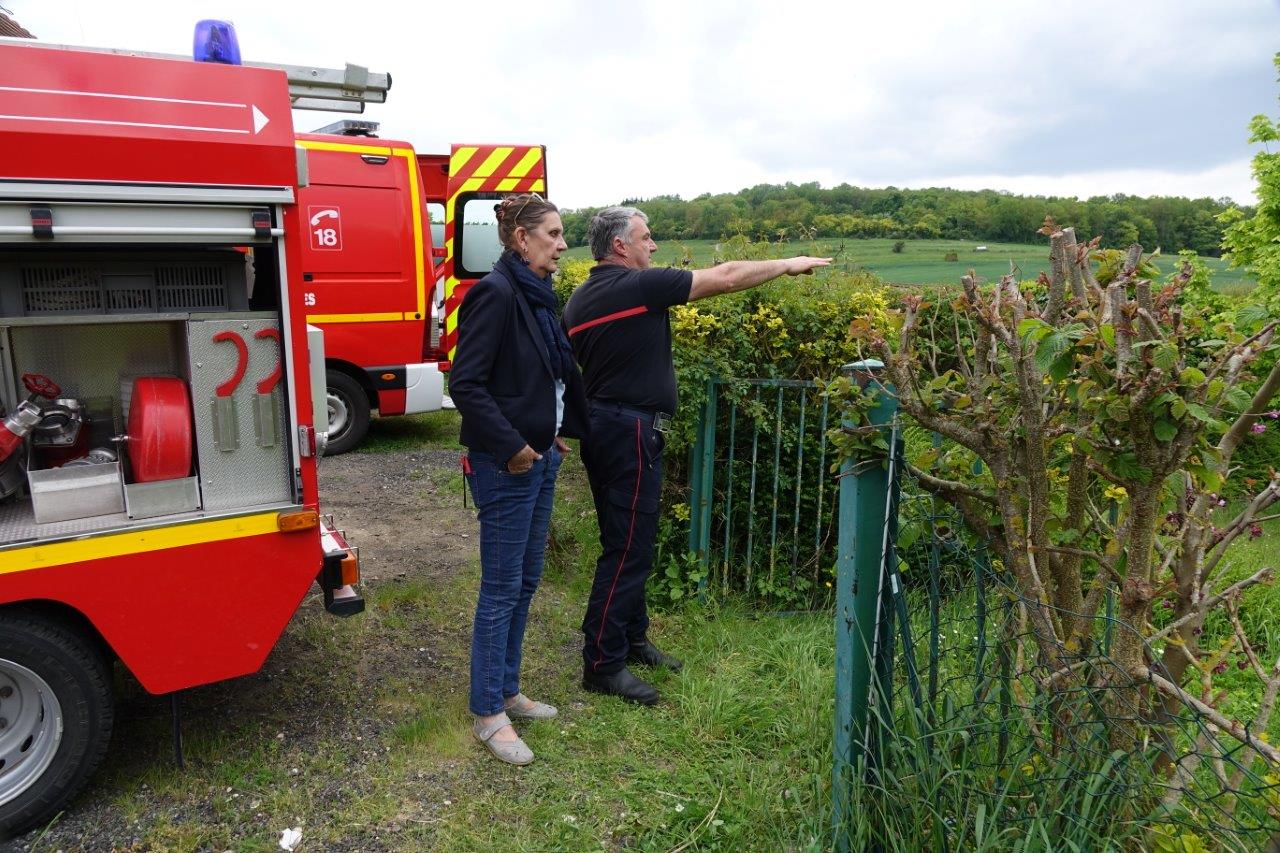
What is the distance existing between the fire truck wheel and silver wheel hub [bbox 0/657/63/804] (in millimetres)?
4934

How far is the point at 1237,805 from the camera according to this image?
6.59 feet

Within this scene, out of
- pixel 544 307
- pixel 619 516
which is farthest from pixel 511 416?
pixel 619 516

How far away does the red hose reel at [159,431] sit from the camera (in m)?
2.85

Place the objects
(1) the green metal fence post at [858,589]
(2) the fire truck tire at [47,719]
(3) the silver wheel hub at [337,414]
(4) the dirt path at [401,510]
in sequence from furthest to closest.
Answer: (3) the silver wheel hub at [337,414] < (4) the dirt path at [401,510] < (2) the fire truck tire at [47,719] < (1) the green metal fence post at [858,589]

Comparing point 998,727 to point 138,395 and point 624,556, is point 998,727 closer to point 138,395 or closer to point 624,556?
point 624,556

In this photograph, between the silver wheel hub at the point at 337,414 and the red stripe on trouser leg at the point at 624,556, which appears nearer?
the red stripe on trouser leg at the point at 624,556

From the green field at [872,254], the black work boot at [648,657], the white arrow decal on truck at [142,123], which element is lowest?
the black work boot at [648,657]

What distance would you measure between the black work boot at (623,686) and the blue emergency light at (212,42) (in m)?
2.61

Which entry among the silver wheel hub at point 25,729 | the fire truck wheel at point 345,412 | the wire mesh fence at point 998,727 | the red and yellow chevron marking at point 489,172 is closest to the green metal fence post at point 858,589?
the wire mesh fence at point 998,727

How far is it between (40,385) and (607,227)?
6.73 feet

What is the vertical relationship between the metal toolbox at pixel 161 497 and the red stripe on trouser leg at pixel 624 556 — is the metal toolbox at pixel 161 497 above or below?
above

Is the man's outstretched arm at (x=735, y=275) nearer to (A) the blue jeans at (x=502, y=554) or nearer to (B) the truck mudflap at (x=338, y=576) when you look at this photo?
(A) the blue jeans at (x=502, y=554)

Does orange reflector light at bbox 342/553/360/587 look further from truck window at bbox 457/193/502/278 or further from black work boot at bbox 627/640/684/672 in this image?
truck window at bbox 457/193/502/278

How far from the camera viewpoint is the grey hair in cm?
356
